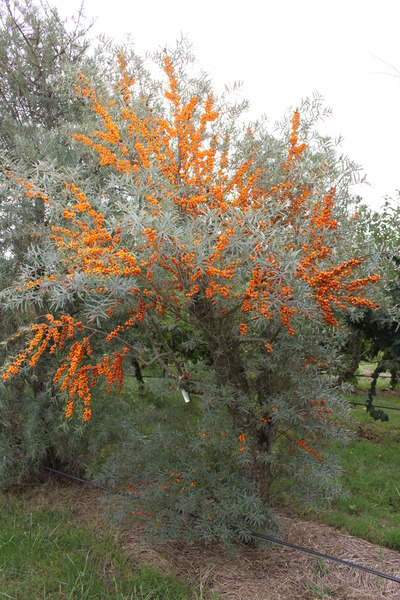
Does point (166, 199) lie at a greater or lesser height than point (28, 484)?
greater

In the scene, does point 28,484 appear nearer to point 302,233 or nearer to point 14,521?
point 14,521

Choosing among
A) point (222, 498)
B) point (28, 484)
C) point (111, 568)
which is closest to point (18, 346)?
point (28, 484)

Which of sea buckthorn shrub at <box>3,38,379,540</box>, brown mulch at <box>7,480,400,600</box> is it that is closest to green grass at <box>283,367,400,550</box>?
brown mulch at <box>7,480,400,600</box>

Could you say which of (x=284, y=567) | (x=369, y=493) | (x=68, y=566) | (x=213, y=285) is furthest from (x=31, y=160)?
(x=369, y=493)

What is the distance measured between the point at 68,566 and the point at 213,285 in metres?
1.78

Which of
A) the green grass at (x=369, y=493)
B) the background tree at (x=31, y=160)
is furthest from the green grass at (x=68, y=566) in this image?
the green grass at (x=369, y=493)

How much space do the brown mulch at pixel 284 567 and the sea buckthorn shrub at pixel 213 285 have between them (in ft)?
0.76

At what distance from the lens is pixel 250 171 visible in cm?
281

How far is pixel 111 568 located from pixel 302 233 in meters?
2.07

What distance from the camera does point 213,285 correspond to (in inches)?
84.9

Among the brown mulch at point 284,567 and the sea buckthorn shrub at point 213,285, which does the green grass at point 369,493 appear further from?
the sea buckthorn shrub at point 213,285

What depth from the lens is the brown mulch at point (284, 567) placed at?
2613 mm

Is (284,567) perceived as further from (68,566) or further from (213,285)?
(213,285)

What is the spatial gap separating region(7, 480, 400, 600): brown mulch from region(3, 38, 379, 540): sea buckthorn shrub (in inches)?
9.1
